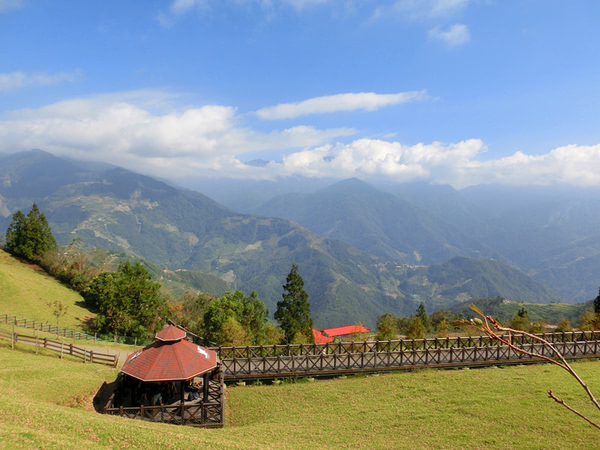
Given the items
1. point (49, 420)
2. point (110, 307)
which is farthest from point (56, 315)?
point (49, 420)

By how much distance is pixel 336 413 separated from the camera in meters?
19.9

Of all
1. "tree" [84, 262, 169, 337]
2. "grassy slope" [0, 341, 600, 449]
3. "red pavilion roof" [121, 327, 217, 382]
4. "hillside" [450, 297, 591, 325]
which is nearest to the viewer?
"grassy slope" [0, 341, 600, 449]

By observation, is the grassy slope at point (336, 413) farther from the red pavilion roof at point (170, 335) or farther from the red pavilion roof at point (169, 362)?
the red pavilion roof at point (170, 335)

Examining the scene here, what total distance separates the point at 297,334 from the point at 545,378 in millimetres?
27992

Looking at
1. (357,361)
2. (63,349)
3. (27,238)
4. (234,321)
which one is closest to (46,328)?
(63,349)

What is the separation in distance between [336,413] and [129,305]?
3090 cm

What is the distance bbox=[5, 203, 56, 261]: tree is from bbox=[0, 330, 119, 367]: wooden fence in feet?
129

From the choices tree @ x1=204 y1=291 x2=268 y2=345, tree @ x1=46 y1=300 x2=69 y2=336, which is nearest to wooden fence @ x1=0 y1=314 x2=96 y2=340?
tree @ x1=46 y1=300 x2=69 y2=336

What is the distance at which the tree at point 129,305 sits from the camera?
40.0m

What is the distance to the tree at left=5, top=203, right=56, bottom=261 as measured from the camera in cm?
5875

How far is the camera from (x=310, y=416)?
777 inches

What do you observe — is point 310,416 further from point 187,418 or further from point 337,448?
point 187,418

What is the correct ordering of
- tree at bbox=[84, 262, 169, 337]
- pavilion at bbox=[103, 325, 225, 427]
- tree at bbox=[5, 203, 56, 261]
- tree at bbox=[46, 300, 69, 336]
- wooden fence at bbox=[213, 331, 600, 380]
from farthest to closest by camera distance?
tree at bbox=[5, 203, 56, 261] → tree at bbox=[46, 300, 69, 336] → tree at bbox=[84, 262, 169, 337] → wooden fence at bbox=[213, 331, 600, 380] → pavilion at bbox=[103, 325, 225, 427]

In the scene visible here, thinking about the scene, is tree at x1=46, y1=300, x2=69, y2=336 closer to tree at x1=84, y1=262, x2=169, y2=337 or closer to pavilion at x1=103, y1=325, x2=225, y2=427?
tree at x1=84, y1=262, x2=169, y2=337
